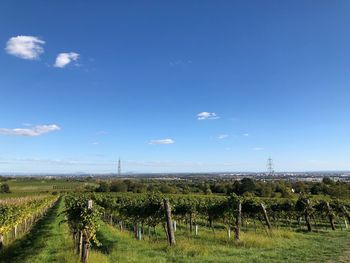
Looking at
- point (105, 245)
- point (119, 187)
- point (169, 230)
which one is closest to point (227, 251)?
point (169, 230)

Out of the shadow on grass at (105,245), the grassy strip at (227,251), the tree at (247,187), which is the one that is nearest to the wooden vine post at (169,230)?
the grassy strip at (227,251)

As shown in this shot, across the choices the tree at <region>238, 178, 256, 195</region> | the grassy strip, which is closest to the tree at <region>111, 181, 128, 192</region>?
the tree at <region>238, 178, 256, 195</region>

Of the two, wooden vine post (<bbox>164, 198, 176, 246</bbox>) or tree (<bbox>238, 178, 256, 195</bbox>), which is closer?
wooden vine post (<bbox>164, 198, 176, 246</bbox>)

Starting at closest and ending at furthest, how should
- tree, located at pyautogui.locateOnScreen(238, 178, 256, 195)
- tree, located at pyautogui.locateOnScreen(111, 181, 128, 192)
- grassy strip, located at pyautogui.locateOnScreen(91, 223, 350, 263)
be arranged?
grassy strip, located at pyautogui.locateOnScreen(91, 223, 350, 263) < tree, located at pyautogui.locateOnScreen(238, 178, 256, 195) < tree, located at pyautogui.locateOnScreen(111, 181, 128, 192)

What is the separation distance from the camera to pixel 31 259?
1410 cm

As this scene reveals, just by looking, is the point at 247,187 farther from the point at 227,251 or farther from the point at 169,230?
the point at 227,251

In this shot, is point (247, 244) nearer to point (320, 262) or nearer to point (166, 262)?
point (320, 262)

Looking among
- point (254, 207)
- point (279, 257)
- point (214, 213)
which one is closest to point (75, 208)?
point (279, 257)

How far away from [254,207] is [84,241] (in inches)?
685

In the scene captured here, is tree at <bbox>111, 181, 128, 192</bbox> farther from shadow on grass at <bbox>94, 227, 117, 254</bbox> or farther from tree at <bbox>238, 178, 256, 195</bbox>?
shadow on grass at <bbox>94, 227, 117, 254</bbox>

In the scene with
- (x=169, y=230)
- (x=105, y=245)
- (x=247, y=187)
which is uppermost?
(x=169, y=230)

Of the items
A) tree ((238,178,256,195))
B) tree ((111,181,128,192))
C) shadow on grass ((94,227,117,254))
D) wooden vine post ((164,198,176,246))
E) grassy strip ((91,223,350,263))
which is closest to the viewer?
grassy strip ((91,223,350,263))

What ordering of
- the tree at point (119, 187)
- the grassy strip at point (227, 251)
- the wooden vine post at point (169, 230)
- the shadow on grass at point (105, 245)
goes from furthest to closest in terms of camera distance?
the tree at point (119, 187) → the wooden vine post at point (169, 230) → the shadow on grass at point (105, 245) → the grassy strip at point (227, 251)

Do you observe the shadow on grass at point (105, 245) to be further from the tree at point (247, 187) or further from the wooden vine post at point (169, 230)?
the tree at point (247, 187)
